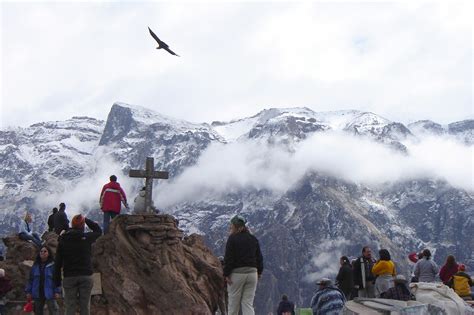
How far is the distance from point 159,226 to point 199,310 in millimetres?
3567

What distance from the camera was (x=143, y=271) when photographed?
85.7ft

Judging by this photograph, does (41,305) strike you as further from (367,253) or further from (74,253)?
(367,253)

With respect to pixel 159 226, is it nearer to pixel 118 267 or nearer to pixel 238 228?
pixel 118 267

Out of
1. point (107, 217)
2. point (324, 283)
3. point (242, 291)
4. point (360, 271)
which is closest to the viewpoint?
point (242, 291)

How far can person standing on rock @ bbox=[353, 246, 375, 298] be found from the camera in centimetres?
2130

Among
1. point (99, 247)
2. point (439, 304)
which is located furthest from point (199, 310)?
point (439, 304)

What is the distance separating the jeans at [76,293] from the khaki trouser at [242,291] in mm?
3117

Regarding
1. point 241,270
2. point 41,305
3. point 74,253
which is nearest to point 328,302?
point 241,270

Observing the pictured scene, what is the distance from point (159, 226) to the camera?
87.5 feet

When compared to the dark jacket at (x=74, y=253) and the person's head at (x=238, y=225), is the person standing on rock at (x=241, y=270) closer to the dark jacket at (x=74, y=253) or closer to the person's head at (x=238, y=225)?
the person's head at (x=238, y=225)

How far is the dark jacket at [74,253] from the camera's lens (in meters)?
15.2

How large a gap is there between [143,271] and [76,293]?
10791 millimetres

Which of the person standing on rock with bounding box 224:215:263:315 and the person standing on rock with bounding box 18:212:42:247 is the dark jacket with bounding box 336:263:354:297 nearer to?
the person standing on rock with bounding box 224:215:263:315

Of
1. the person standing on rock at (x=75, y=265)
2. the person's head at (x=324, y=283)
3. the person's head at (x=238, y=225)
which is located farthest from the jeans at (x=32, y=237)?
the person's head at (x=324, y=283)
